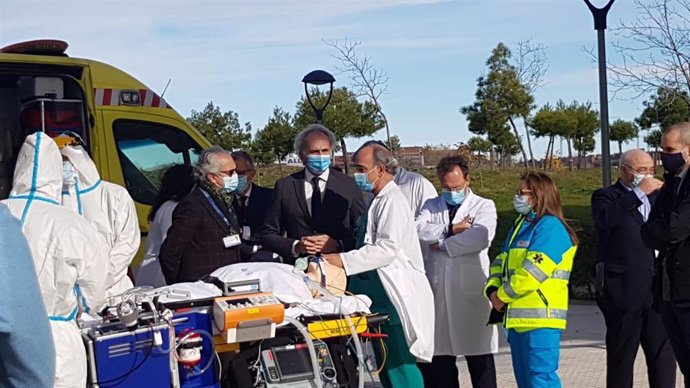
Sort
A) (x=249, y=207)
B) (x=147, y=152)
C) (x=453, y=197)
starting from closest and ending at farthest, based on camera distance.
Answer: (x=453, y=197), (x=249, y=207), (x=147, y=152)

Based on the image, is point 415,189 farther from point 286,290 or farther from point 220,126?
point 220,126

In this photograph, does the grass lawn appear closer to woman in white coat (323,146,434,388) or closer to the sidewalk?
the sidewalk

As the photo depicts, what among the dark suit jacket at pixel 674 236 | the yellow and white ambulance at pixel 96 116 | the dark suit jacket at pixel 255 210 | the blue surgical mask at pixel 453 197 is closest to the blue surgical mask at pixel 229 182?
the dark suit jacket at pixel 255 210

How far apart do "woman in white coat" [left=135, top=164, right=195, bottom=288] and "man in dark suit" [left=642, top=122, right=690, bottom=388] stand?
3214mm

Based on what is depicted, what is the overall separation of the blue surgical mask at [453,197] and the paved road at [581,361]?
1.41m

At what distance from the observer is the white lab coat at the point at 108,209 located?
536 centimetres

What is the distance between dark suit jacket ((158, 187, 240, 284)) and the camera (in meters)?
5.23

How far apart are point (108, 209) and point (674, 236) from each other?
353cm

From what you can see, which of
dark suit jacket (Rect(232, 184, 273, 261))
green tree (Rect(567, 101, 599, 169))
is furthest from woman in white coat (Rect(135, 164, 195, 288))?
green tree (Rect(567, 101, 599, 169))

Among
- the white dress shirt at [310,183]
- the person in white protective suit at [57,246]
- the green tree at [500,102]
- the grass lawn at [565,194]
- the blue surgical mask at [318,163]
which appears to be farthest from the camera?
the green tree at [500,102]

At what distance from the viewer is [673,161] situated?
4.90 metres

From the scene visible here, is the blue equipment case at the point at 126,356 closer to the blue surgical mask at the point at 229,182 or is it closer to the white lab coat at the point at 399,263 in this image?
the white lab coat at the point at 399,263

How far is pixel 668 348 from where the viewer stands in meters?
5.66

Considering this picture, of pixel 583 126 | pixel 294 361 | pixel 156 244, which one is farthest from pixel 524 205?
pixel 583 126
